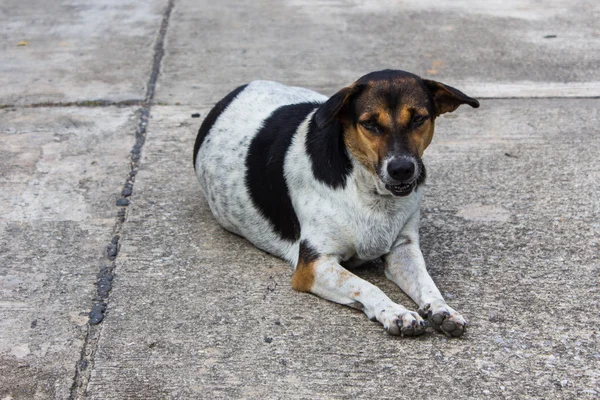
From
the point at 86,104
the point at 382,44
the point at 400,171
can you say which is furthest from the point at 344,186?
the point at 382,44

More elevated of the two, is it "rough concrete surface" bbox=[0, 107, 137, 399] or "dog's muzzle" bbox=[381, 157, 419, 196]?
"dog's muzzle" bbox=[381, 157, 419, 196]

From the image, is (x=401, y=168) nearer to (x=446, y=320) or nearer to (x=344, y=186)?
(x=344, y=186)

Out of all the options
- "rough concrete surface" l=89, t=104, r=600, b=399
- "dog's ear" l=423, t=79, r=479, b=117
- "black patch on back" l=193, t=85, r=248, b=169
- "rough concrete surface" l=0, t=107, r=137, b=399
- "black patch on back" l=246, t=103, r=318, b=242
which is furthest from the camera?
"black patch on back" l=193, t=85, r=248, b=169

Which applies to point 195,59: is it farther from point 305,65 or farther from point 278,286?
point 278,286

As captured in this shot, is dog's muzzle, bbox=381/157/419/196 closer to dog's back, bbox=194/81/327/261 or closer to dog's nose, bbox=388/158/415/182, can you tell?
dog's nose, bbox=388/158/415/182

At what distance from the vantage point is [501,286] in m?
4.07

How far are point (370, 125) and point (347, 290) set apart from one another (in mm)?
767

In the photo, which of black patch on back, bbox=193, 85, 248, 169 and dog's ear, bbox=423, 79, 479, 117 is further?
black patch on back, bbox=193, 85, 248, 169

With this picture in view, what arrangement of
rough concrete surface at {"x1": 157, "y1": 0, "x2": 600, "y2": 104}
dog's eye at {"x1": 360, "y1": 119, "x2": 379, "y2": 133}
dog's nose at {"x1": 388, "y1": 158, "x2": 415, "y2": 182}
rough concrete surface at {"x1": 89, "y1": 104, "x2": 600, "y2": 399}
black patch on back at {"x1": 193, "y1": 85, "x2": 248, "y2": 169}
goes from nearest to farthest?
rough concrete surface at {"x1": 89, "y1": 104, "x2": 600, "y2": 399} → dog's nose at {"x1": 388, "y1": 158, "x2": 415, "y2": 182} → dog's eye at {"x1": 360, "y1": 119, "x2": 379, "y2": 133} → black patch on back at {"x1": 193, "y1": 85, "x2": 248, "y2": 169} → rough concrete surface at {"x1": 157, "y1": 0, "x2": 600, "y2": 104}

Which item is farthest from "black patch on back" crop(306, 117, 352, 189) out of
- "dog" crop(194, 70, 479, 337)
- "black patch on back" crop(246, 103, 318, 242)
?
"black patch on back" crop(246, 103, 318, 242)

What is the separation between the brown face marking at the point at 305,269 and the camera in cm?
401

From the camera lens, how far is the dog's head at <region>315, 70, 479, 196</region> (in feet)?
12.3

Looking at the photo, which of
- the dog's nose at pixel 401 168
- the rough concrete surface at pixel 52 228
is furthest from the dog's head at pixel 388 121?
the rough concrete surface at pixel 52 228

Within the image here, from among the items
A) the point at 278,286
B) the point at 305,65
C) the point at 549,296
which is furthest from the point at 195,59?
the point at 549,296
